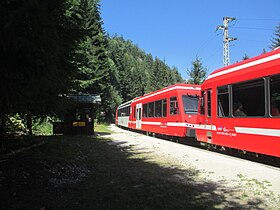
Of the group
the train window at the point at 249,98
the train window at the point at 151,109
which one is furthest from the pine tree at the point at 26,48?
the train window at the point at 151,109

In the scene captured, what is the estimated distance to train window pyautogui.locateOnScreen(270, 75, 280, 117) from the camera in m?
8.93

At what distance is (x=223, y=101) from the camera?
471 inches

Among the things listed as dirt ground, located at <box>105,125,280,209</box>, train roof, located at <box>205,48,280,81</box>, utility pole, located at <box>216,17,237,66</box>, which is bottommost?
dirt ground, located at <box>105,125,280,209</box>

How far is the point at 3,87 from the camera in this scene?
4.16 meters

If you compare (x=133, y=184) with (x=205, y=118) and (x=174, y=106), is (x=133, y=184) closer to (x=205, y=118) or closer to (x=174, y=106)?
(x=205, y=118)

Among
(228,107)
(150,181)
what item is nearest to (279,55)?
(228,107)

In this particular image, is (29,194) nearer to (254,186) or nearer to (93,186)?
(93,186)

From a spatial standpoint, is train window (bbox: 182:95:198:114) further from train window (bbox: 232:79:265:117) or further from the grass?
the grass

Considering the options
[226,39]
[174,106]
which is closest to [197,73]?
[226,39]

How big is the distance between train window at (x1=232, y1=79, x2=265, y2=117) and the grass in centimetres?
297

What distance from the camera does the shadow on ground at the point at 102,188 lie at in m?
5.38

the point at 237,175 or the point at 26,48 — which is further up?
the point at 26,48

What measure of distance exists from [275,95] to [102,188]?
18.9ft

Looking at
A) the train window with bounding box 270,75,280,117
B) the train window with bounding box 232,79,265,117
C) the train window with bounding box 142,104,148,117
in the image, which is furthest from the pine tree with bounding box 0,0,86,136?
the train window with bounding box 142,104,148,117
